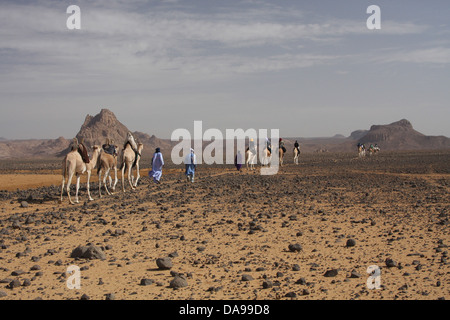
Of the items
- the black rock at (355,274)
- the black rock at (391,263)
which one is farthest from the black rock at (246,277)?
the black rock at (391,263)

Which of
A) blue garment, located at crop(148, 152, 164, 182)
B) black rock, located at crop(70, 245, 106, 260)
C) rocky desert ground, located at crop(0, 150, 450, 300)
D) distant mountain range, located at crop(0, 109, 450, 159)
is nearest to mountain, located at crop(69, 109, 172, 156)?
distant mountain range, located at crop(0, 109, 450, 159)

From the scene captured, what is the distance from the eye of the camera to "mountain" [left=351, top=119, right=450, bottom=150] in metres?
149

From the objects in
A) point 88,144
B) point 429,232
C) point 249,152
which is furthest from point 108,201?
point 88,144

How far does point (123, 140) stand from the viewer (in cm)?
12862

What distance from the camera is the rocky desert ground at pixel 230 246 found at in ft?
21.6

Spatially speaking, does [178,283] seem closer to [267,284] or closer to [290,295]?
[267,284]

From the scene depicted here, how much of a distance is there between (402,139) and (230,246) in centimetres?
15907

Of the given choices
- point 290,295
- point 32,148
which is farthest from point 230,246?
point 32,148

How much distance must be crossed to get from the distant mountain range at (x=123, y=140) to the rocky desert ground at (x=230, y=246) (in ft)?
357

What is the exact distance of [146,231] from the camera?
10742mm

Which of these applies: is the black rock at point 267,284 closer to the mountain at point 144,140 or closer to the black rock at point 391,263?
the black rock at point 391,263

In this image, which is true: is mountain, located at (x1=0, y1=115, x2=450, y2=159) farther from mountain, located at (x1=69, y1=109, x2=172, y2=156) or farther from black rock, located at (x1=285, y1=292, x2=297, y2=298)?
black rock, located at (x1=285, y1=292, x2=297, y2=298)

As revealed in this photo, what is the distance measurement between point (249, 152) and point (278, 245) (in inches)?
864

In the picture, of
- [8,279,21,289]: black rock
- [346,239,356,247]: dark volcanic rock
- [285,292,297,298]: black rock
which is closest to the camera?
[285,292,297,298]: black rock
